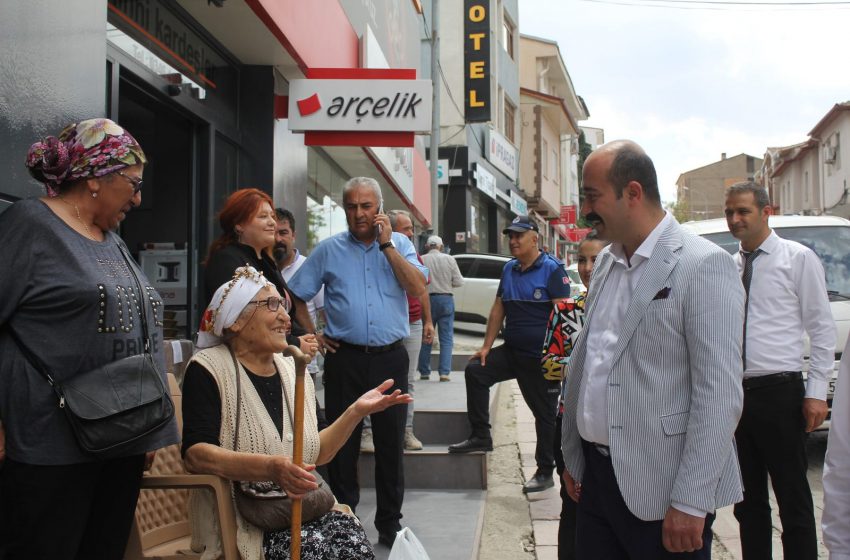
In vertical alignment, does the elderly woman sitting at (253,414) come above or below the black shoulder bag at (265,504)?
above

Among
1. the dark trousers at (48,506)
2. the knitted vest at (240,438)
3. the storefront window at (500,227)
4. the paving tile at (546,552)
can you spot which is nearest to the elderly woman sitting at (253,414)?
the knitted vest at (240,438)

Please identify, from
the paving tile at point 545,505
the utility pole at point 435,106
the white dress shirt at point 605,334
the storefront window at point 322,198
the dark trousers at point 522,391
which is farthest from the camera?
the utility pole at point 435,106

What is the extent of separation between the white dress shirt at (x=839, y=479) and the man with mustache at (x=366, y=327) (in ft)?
9.22

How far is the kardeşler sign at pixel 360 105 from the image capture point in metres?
6.93

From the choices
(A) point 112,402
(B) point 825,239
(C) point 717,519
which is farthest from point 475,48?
(A) point 112,402

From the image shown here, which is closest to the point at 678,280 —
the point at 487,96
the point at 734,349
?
the point at 734,349

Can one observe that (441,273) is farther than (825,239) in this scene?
Yes

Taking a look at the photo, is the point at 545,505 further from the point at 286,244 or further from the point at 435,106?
the point at 435,106

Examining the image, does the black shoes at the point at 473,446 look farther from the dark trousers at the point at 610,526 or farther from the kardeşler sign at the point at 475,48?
the kardeşler sign at the point at 475,48

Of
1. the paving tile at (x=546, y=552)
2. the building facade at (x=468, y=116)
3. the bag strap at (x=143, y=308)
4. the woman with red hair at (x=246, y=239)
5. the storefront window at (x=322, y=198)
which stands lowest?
the paving tile at (x=546, y=552)

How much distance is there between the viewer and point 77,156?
267 cm

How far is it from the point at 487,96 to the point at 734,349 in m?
19.7

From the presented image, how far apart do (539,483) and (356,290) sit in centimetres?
232

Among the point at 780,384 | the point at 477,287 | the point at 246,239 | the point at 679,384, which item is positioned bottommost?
the point at 780,384
